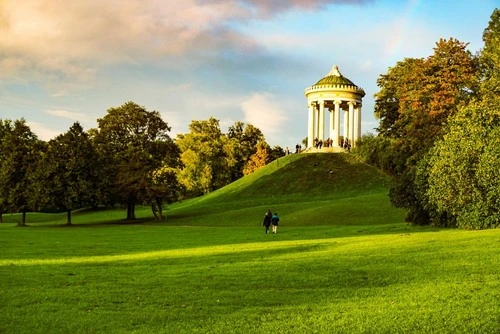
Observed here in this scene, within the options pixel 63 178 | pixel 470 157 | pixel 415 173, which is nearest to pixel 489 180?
pixel 470 157

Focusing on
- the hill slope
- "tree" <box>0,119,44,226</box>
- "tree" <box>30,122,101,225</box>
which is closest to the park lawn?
the hill slope

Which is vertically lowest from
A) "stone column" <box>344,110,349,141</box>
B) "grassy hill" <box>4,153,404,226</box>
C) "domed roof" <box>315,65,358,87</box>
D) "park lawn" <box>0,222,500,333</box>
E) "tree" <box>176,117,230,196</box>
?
"park lawn" <box>0,222,500,333</box>

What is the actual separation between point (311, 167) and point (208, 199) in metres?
14.9

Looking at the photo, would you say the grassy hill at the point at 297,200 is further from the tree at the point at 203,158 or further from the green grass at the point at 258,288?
the green grass at the point at 258,288

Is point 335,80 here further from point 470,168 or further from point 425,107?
point 470,168

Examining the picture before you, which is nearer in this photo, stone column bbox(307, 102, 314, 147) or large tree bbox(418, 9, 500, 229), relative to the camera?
large tree bbox(418, 9, 500, 229)

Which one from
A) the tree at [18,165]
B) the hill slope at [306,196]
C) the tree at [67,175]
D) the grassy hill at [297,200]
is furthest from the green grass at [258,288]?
the tree at [18,165]

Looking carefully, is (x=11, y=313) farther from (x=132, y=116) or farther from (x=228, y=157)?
(x=228, y=157)

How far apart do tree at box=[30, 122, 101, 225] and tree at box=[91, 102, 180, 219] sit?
94.5 inches

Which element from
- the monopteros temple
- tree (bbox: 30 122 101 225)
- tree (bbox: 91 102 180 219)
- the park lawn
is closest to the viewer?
the park lawn

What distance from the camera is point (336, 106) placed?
88.4 meters

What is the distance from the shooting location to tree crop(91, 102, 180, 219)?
183ft

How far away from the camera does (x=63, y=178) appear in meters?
52.3

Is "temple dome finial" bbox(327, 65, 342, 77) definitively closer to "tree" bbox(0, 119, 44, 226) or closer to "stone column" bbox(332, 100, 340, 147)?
"stone column" bbox(332, 100, 340, 147)
